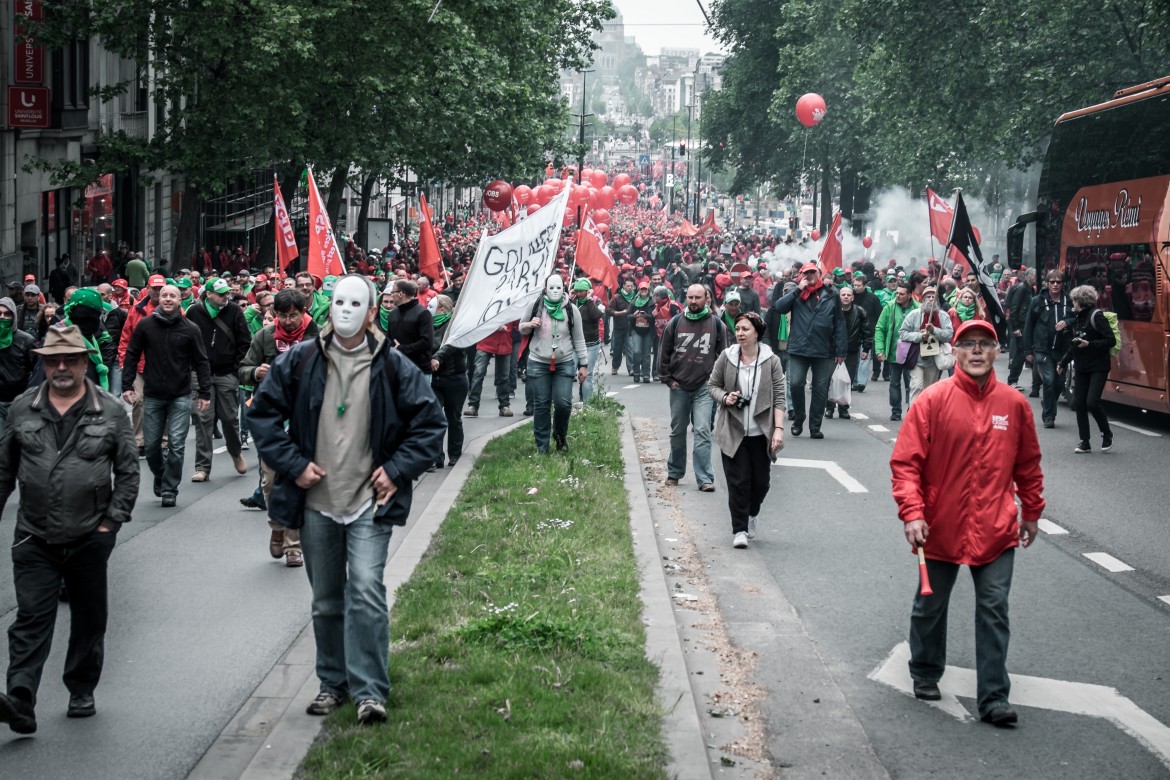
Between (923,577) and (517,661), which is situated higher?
(923,577)

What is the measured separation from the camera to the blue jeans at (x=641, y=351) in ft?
80.3

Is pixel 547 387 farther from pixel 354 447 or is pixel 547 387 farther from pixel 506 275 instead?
pixel 354 447

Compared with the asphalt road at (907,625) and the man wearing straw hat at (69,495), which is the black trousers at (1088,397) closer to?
the asphalt road at (907,625)

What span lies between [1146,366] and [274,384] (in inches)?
554

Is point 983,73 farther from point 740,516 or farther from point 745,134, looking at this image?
point 740,516

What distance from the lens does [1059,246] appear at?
70.1ft

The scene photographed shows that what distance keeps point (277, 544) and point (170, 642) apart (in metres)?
2.13

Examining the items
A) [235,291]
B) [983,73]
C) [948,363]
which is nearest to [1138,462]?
[948,363]

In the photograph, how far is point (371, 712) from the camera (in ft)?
19.8

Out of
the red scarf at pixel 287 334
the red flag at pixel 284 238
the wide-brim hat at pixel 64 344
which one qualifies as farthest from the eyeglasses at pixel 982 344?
the red flag at pixel 284 238

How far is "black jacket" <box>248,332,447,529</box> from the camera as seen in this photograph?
6078 mm

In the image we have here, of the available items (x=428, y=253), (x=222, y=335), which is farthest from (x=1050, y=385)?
(x=428, y=253)

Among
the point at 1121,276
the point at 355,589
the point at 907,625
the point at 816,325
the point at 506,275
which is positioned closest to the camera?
the point at 355,589

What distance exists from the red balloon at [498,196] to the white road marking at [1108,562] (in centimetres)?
3362
